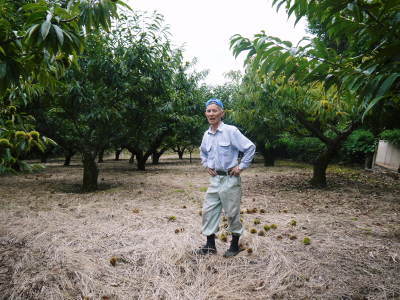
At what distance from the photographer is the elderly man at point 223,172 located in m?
3.15

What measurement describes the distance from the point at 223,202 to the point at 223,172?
0.34 meters

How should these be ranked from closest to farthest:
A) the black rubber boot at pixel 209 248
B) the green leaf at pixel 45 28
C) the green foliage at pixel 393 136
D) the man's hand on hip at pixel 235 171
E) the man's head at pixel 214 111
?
the green leaf at pixel 45 28 → the man's hand on hip at pixel 235 171 → the man's head at pixel 214 111 → the black rubber boot at pixel 209 248 → the green foliage at pixel 393 136

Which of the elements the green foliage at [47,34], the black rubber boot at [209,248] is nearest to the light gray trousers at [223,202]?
the black rubber boot at [209,248]

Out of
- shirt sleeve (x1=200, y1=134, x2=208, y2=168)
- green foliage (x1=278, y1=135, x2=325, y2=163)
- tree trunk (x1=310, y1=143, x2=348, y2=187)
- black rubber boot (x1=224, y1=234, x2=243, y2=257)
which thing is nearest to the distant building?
green foliage (x1=278, y1=135, x2=325, y2=163)

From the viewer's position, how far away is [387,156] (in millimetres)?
12484

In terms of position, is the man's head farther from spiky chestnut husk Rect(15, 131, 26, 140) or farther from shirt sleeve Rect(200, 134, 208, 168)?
spiky chestnut husk Rect(15, 131, 26, 140)

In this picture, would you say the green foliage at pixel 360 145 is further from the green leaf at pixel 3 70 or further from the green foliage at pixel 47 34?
the green leaf at pixel 3 70

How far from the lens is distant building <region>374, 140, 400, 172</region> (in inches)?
459

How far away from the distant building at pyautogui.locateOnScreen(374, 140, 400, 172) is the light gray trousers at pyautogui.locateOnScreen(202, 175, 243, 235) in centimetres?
1056

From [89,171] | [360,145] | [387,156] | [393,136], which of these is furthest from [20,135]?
[360,145]

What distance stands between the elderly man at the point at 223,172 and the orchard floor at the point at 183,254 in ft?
1.11

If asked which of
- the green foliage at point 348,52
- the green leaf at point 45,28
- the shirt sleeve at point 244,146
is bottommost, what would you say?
the shirt sleeve at point 244,146

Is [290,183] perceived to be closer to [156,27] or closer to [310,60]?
[156,27]

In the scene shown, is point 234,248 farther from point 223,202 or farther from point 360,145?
point 360,145
